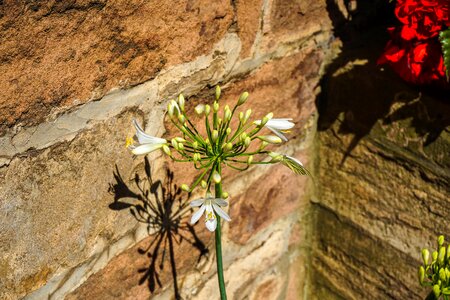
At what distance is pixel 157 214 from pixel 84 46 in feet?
1.63

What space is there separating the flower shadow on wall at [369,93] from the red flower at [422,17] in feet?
0.59

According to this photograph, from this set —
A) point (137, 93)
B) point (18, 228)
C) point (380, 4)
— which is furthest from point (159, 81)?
point (380, 4)

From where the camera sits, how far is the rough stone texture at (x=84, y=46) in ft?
3.32

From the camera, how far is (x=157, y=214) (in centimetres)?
143

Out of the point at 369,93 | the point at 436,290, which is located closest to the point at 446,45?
the point at 369,93

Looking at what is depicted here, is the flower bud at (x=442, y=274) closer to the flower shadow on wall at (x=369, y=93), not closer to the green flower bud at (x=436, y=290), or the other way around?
the green flower bud at (x=436, y=290)

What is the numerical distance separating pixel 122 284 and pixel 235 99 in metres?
0.56

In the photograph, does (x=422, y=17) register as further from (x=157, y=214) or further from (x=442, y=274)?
(x=157, y=214)

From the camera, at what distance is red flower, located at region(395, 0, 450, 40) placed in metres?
1.42

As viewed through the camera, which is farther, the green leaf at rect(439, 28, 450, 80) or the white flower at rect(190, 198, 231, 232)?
the green leaf at rect(439, 28, 450, 80)

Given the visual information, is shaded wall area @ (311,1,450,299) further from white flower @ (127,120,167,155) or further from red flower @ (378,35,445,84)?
white flower @ (127,120,167,155)

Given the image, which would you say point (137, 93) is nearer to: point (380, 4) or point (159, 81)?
point (159, 81)

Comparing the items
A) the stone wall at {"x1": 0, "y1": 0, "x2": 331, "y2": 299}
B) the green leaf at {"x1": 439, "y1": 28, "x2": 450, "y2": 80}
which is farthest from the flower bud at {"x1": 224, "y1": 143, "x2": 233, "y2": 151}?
the green leaf at {"x1": 439, "y1": 28, "x2": 450, "y2": 80}

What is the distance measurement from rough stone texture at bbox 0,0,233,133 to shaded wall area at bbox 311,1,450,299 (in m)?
0.59
